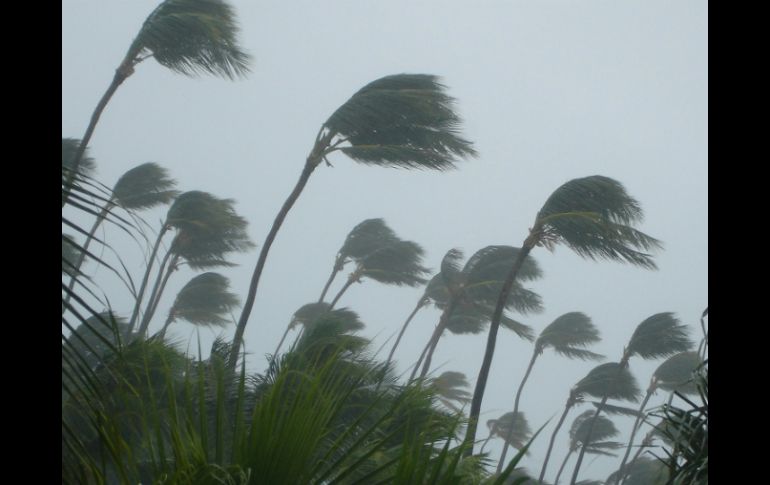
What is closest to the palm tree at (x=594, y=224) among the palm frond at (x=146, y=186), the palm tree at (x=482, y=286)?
the palm tree at (x=482, y=286)

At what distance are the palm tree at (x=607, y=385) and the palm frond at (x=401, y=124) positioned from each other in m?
18.7

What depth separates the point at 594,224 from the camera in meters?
17.5

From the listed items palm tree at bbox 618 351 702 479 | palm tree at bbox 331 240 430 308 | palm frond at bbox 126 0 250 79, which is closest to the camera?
palm frond at bbox 126 0 250 79

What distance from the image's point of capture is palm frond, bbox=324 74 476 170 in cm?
1866

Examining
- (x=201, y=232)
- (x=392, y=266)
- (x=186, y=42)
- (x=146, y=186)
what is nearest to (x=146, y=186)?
(x=146, y=186)

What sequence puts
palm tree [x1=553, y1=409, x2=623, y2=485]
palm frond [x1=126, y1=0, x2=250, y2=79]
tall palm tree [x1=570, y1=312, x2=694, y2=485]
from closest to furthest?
palm frond [x1=126, y1=0, x2=250, y2=79] → tall palm tree [x1=570, y1=312, x2=694, y2=485] → palm tree [x1=553, y1=409, x2=623, y2=485]

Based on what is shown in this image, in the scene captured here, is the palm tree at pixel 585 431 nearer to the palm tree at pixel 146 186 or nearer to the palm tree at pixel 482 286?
the palm tree at pixel 482 286

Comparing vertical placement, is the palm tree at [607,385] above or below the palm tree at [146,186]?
below

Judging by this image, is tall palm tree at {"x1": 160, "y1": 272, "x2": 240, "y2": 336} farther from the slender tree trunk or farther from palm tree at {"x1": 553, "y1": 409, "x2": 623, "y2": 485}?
palm tree at {"x1": 553, "y1": 409, "x2": 623, "y2": 485}

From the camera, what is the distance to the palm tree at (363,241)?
34.8 meters

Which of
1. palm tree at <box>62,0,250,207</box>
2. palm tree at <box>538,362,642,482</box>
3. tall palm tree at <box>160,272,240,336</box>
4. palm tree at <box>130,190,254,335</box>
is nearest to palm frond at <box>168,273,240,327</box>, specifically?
tall palm tree at <box>160,272,240,336</box>

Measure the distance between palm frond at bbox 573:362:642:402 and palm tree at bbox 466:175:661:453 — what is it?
56.8 feet
